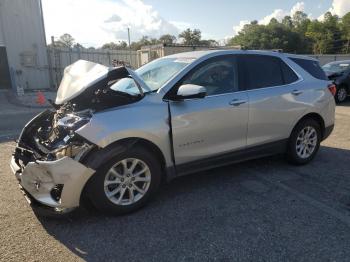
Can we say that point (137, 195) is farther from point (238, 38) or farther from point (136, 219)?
point (238, 38)

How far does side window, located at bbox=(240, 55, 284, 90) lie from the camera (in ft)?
15.5

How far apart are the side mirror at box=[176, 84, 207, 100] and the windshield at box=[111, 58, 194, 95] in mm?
317

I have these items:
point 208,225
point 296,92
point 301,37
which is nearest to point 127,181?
Answer: point 208,225

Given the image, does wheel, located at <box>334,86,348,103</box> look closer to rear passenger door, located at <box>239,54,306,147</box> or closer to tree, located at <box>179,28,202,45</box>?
rear passenger door, located at <box>239,54,306,147</box>

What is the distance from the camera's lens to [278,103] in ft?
16.1

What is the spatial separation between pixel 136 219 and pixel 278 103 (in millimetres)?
2561

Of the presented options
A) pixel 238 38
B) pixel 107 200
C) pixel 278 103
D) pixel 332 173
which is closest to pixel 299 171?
pixel 332 173

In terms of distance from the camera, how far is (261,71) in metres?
4.89

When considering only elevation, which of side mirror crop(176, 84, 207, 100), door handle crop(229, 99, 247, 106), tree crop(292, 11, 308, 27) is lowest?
door handle crop(229, 99, 247, 106)

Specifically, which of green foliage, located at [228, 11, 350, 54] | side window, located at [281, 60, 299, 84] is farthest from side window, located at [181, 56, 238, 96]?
green foliage, located at [228, 11, 350, 54]

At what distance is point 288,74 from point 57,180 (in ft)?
11.7

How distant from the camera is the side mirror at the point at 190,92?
3.87 metres

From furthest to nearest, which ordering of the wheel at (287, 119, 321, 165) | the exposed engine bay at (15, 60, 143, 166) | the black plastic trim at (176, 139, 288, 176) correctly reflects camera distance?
the wheel at (287, 119, 321, 165), the black plastic trim at (176, 139, 288, 176), the exposed engine bay at (15, 60, 143, 166)

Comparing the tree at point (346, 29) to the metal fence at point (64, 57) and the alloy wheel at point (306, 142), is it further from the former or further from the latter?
the alloy wheel at point (306, 142)
